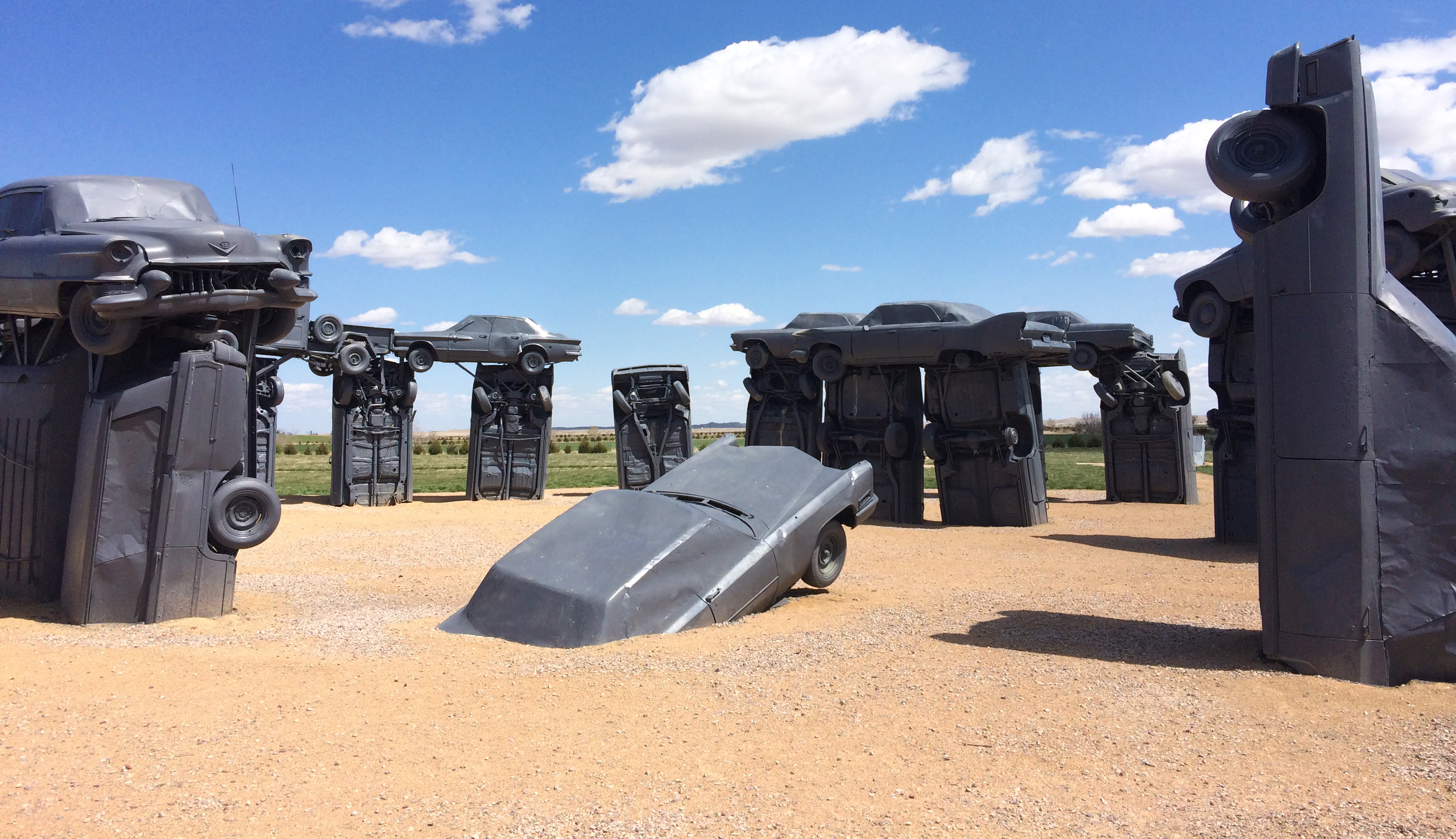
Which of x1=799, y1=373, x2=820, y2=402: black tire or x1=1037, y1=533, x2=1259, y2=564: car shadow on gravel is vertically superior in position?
x1=799, y1=373, x2=820, y2=402: black tire

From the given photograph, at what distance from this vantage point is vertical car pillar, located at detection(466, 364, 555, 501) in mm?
A: 21141

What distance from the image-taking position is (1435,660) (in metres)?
5.89

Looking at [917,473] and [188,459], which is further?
[917,473]

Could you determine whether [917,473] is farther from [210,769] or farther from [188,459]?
[210,769]

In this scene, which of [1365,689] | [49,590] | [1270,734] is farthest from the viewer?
[49,590]

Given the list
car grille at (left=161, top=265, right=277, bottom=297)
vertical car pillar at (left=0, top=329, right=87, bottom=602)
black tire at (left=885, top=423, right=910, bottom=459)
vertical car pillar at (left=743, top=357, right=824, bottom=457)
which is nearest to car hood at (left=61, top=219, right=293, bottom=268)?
car grille at (left=161, top=265, right=277, bottom=297)

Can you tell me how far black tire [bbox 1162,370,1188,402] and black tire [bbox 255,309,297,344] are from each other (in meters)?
15.6

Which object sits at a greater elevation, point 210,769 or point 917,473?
point 917,473

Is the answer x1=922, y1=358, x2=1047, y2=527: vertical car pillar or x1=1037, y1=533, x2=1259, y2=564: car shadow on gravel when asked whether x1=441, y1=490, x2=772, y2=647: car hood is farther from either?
x1=922, y1=358, x2=1047, y2=527: vertical car pillar

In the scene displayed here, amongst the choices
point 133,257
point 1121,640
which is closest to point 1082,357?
point 1121,640

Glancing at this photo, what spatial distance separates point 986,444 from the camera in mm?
15805

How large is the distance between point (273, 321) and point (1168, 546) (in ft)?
37.9

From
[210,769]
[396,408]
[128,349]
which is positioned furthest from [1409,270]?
[396,408]

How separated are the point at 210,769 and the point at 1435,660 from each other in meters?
6.82
